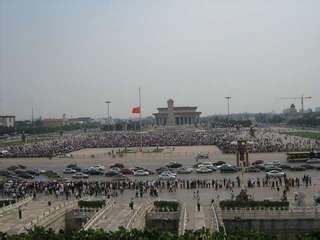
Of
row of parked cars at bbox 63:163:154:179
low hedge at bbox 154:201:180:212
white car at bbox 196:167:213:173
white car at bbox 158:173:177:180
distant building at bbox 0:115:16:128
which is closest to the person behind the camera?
low hedge at bbox 154:201:180:212

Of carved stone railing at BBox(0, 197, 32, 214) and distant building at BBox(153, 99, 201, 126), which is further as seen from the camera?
distant building at BBox(153, 99, 201, 126)

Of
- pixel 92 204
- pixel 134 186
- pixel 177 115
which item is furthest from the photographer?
pixel 177 115

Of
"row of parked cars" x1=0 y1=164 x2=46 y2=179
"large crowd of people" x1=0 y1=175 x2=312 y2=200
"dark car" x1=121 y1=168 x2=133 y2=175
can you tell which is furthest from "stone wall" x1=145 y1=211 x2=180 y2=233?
"row of parked cars" x1=0 y1=164 x2=46 y2=179

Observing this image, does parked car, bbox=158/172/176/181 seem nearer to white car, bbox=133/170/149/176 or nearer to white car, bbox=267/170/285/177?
white car, bbox=133/170/149/176

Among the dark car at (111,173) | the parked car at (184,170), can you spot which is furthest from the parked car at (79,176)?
the parked car at (184,170)

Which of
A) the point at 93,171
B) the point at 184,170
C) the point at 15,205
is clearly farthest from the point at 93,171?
the point at 15,205

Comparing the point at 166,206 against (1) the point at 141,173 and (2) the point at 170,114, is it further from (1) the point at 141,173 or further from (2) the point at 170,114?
(2) the point at 170,114

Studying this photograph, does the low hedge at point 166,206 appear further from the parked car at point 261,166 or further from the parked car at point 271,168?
the parked car at point 261,166
